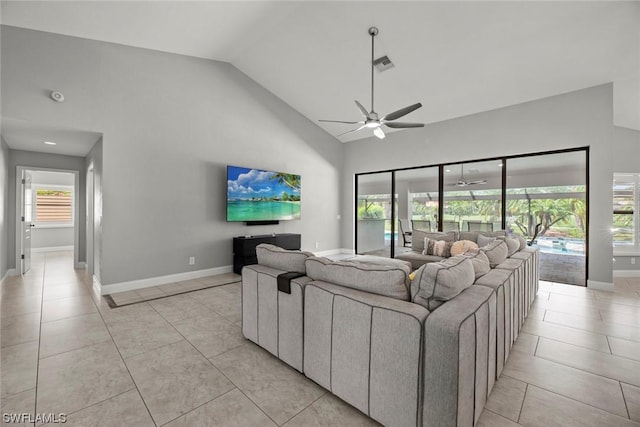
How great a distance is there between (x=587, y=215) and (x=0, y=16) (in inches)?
331

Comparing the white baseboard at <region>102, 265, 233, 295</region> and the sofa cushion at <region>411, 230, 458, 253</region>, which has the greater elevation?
the sofa cushion at <region>411, 230, 458, 253</region>

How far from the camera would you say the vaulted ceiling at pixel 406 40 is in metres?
3.20

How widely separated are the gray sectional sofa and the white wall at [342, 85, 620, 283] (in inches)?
141

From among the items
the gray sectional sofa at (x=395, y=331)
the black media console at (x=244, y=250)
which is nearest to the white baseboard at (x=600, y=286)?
the gray sectional sofa at (x=395, y=331)

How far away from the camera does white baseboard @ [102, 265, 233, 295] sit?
3.87 meters

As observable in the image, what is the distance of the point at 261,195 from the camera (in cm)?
548

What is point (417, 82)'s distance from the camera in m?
4.75

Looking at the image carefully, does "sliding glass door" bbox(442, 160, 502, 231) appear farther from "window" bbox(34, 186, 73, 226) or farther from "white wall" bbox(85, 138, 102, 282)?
"window" bbox(34, 186, 73, 226)

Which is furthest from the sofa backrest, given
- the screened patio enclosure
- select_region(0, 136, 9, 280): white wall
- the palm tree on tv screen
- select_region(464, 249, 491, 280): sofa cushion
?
select_region(0, 136, 9, 280): white wall

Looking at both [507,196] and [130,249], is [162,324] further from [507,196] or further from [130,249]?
[507,196]

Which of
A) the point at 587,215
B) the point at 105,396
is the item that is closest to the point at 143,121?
the point at 105,396

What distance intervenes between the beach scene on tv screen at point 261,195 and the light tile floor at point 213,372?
7.16 ft

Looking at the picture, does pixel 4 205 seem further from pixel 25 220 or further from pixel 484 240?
pixel 484 240

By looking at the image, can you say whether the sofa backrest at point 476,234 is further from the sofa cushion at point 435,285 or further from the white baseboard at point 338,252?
the sofa cushion at point 435,285
